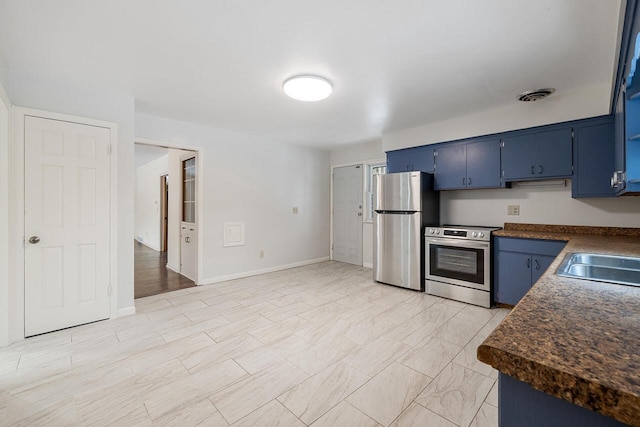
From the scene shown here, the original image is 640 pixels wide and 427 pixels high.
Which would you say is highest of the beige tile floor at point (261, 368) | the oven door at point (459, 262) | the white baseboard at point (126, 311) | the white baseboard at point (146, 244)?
the oven door at point (459, 262)

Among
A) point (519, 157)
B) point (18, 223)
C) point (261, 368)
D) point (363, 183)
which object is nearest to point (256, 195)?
point (363, 183)

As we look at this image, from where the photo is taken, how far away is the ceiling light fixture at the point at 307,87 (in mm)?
2547

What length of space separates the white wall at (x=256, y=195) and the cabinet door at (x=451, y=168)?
99.0 inches

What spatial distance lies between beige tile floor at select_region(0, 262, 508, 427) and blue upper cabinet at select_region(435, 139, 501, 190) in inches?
61.4

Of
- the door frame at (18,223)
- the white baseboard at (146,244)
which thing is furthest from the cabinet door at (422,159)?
the white baseboard at (146,244)

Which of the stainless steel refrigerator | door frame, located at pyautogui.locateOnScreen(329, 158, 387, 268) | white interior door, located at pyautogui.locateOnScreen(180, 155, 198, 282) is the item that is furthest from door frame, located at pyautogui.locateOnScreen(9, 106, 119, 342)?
door frame, located at pyautogui.locateOnScreen(329, 158, 387, 268)

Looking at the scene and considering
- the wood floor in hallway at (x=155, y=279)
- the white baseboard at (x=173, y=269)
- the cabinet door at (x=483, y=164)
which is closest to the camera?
the cabinet door at (x=483, y=164)

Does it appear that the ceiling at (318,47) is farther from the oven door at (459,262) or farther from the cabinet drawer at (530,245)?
the oven door at (459,262)

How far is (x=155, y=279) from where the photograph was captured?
4.50 meters

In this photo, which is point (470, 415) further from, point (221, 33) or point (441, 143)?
point (441, 143)

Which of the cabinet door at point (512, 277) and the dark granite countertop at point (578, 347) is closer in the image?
the dark granite countertop at point (578, 347)

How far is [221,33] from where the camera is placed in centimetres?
197

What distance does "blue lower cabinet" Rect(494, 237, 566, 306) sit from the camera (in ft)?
9.50

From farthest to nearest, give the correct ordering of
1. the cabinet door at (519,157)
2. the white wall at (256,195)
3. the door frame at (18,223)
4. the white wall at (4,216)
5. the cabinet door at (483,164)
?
the white wall at (256,195), the cabinet door at (483,164), the cabinet door at (519,157), the door frame at (18,223), the white wall at (4,216)
